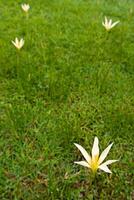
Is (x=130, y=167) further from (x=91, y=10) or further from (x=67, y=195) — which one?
(x=91, y=10)

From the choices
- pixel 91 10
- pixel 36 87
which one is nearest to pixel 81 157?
pixel 36 87

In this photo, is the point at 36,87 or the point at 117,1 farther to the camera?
the point at 117,1

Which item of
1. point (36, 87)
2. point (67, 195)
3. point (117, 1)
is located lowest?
point (67, 195)

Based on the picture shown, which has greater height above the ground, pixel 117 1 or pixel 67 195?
pixel 117 1

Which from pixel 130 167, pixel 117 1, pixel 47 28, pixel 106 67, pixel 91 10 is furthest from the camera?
pixel 117 1

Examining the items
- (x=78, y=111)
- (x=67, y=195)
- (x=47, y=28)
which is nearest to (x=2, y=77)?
(x=78, y=111)

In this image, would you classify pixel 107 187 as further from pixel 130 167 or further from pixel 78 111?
pixel 78 111

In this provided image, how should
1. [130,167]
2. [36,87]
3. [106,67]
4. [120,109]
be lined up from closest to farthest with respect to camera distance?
A: [130,167] → [120,109] → [36,87] → [106,67]
